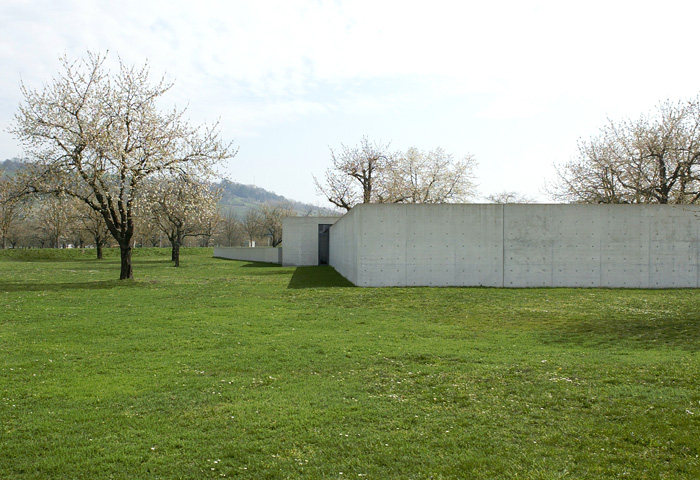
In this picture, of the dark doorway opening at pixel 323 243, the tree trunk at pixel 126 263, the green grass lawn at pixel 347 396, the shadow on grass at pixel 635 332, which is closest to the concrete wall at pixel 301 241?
the dark doorway opening at pixel 323 243

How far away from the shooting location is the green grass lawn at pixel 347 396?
14.1 ft

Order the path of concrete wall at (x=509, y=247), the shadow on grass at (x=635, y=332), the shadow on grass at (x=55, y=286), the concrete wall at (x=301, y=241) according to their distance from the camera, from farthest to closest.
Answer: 1. the concrete wall at (x=301, y=241)
2. the path of concrete wall at (x=509, y=247)
3. the shadow on grass at (x=55, y=286)
4. the shadow on grass at (x=635, y=332)

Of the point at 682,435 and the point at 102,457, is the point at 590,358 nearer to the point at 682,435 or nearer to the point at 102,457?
the point at 682,435

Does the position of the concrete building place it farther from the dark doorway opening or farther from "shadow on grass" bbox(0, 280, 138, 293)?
the dark doorway opening

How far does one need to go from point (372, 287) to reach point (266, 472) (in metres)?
15.5

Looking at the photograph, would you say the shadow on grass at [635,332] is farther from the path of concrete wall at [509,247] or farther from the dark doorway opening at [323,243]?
the dark doorway opening at [323,243]

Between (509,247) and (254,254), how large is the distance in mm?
38301

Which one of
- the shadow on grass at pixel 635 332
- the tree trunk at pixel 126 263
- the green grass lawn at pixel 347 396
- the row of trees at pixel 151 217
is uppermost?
the row of trees at pixel 151 217

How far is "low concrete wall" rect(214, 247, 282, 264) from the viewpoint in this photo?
4953 cm

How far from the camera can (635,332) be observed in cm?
1059

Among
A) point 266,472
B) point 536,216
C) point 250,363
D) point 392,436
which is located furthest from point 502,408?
point 536,216

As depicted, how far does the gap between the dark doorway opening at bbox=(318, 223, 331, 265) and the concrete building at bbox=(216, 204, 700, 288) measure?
22.3 metres

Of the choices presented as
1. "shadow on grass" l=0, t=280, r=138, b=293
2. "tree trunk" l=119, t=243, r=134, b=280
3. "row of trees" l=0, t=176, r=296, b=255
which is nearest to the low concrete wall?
"row of trees" l=0, t=176, r=296, b=255

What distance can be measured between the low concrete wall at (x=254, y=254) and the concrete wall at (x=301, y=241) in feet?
20.2
